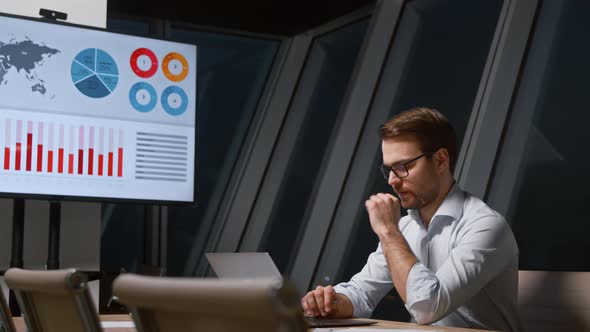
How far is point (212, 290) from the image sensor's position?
867 millimetres

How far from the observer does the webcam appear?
11.2 ft

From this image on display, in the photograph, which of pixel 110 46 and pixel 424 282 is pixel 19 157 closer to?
pixel 110 46

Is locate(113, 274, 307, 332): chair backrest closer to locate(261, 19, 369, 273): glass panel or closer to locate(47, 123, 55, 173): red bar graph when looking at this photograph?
locate(47, 123, 55, 173): red bar graph

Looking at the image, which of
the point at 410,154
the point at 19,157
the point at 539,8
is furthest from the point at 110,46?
the point at 539,8

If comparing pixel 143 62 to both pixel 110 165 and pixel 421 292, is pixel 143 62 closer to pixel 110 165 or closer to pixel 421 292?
pixel 110 165

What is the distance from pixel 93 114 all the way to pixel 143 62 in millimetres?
363

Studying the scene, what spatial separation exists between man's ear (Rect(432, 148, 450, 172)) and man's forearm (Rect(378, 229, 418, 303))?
1.10ft

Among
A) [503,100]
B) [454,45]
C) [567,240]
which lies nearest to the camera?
[567,240]

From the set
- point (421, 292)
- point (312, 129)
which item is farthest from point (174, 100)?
point (312, 129)

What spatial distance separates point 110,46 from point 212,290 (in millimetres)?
2861

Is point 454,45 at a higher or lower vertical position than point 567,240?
higher

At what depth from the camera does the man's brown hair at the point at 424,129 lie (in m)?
2.70

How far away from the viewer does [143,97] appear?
3.57 m

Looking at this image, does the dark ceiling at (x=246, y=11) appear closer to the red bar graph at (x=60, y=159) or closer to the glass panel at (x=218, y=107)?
the glass panel at (x=218, y=107)
